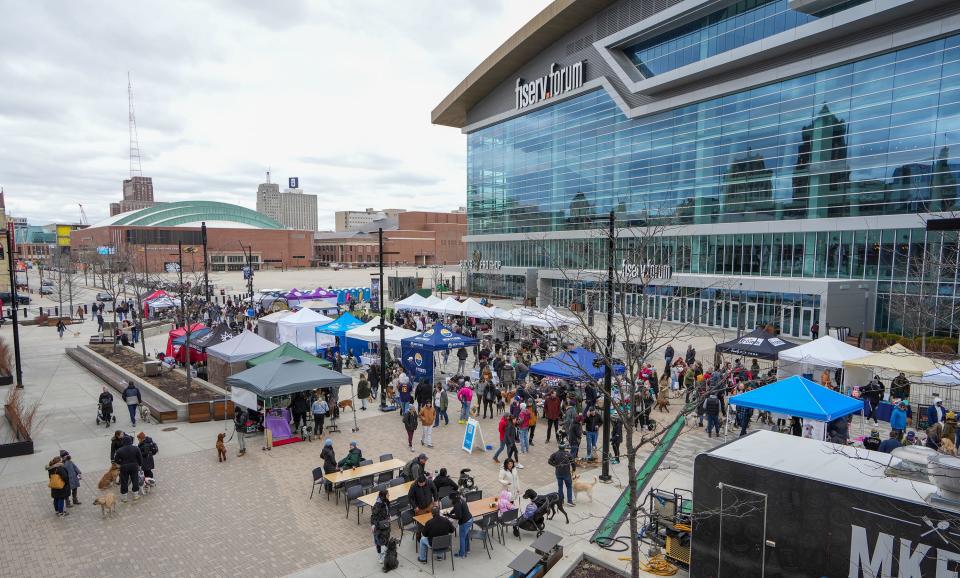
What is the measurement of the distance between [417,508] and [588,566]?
3.07m

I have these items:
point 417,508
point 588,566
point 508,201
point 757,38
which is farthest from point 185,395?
point 508,201

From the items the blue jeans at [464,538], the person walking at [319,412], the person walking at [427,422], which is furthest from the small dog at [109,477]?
the blue jeans at [464,538]

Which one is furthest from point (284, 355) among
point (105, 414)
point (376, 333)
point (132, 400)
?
point (376, 333)

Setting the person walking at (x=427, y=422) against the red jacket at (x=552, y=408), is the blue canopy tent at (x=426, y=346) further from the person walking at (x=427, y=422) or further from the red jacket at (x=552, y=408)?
the red jacket at (x=552, y=408)

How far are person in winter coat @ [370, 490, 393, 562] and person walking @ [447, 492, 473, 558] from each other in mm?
1055

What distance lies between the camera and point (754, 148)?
3709 centimetres

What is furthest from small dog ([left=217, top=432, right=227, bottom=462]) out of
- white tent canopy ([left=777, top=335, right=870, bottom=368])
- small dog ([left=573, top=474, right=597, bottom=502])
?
white tent canopy ([left=777, top=335, right=870, bottom=368])

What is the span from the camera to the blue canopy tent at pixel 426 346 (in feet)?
66.3

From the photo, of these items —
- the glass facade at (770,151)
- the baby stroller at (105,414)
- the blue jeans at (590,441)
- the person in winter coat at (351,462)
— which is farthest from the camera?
the glass facade at (770,151)

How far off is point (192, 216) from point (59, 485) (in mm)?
136188

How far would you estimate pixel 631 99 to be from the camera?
45.4 metres

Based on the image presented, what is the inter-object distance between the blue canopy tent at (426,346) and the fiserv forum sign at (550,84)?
120 feet

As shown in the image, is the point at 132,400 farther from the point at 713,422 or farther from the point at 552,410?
the point at 713,422

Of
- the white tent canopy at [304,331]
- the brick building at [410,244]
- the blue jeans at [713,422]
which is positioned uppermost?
the brick building at [410,244]
